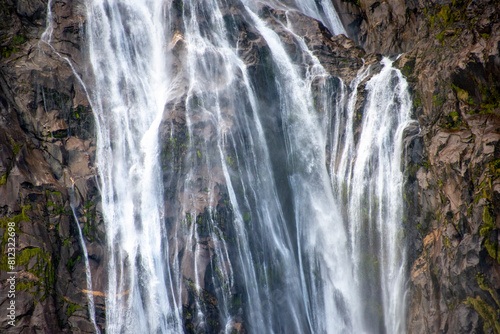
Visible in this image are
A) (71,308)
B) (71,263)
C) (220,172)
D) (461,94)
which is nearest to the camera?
(461,94)

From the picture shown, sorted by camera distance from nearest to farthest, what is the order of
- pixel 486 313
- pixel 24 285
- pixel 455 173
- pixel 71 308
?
1. pixel 486 313
2. pixel 455 173
3. pixel 24 285
4. pixel 71 308

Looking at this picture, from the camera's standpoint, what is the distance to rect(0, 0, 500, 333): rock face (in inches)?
420

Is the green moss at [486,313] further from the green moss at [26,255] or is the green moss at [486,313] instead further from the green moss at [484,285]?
the green moss at [26,255]

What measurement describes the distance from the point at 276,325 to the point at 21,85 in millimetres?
12126

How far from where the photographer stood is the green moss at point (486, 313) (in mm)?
9793

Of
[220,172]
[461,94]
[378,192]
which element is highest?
[461,94]

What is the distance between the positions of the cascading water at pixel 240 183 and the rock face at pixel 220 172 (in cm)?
29

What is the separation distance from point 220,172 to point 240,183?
797 millimetres

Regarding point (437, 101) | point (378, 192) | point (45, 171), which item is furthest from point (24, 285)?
point (437, 101)

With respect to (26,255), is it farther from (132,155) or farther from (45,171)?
(132,155)

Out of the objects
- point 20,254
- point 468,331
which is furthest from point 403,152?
point 20,254

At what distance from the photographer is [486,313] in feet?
32.8

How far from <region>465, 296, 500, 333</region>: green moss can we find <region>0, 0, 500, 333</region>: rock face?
3 cm

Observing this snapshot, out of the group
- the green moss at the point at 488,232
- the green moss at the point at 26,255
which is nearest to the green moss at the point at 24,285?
the green moss at the point at 26,255
